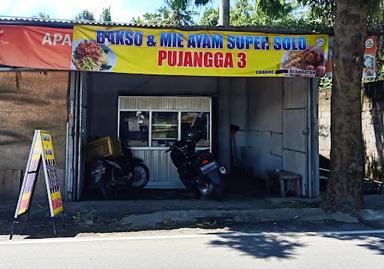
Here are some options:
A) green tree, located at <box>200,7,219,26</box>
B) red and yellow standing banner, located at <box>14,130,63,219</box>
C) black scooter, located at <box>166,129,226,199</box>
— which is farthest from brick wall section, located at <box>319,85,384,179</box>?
green tree, located at <box>200,7,219,26</box>

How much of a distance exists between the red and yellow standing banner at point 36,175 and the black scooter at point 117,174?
2394 millimetres

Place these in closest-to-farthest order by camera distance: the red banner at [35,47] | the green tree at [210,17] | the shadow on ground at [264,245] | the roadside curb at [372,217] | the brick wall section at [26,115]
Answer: the shadow on ground at [264,245], the roadside curb at [372,217], the red banner at [35,47], the brick wall section at [26,115], the green tree at [210,17]

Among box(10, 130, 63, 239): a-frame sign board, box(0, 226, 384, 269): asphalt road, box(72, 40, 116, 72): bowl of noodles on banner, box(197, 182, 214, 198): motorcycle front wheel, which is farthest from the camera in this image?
box(197, 182, 214, 198): motorcycle front wheel

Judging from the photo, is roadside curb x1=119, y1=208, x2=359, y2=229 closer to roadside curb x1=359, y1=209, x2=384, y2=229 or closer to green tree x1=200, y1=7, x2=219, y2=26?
roadside curb x1=359, y1=209, x2=384, y2=229

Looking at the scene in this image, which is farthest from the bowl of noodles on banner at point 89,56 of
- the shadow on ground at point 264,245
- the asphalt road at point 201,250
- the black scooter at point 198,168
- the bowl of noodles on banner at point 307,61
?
the shadow on ground at point 264,245

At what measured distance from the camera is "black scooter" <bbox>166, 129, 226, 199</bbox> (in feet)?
32.2

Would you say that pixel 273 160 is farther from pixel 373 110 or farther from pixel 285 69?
pixel 285 69

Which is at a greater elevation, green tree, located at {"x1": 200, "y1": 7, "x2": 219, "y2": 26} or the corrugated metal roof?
green tree, located at {"x1": 200, "y1": 7, "x2": 219, "y2": 26}

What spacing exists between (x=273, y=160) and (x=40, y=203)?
6223mm

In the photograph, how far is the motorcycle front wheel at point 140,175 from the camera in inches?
447

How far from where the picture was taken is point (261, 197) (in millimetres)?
10625

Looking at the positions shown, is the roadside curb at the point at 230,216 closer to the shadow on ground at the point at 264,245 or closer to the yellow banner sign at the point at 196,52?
the shadow on ground at the point at 264,245

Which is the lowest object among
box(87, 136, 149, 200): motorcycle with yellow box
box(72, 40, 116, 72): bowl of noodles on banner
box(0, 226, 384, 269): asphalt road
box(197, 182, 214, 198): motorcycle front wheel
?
box(0, 226, 384, 269): asphalt road

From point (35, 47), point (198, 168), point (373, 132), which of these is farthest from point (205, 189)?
point (373, 132)
